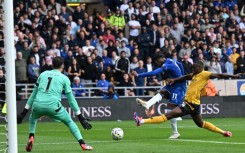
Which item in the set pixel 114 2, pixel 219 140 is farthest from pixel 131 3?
pixel 219 140

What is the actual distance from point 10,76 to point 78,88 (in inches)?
780

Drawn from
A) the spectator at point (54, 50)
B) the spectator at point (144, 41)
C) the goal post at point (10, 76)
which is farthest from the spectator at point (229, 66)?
the goal post at point (10, 76)

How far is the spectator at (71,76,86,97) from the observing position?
29891 mm

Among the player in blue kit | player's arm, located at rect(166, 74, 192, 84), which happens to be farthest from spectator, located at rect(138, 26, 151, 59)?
player's arm, located at rect(166, 74, 192, 84)

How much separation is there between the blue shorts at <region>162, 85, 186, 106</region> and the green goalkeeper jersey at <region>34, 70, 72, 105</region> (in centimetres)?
532

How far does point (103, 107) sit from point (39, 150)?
1429 centimetres

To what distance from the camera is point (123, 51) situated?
30.4m

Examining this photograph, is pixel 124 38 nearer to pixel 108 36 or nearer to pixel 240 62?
pixel 108 36

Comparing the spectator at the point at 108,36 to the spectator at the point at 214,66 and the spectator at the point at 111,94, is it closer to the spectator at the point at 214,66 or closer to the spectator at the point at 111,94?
the spectator at the point at 111,94

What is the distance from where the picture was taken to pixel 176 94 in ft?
65.8

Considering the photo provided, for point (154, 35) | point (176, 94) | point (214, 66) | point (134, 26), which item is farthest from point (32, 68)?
point (176, 94)

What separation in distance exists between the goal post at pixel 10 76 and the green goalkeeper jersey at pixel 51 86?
5152mm

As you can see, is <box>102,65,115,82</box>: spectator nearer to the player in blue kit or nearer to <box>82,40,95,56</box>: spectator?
<box>82,40,95,56</box>: spectator

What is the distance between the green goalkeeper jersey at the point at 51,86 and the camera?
602 inches
